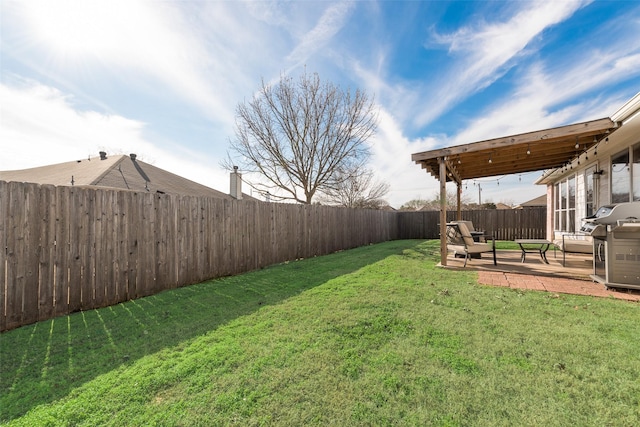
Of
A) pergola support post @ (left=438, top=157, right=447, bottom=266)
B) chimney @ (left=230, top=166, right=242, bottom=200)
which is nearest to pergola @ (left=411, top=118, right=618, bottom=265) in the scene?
pergola support post @ (left=438, top=157, right=447, bottom=266)

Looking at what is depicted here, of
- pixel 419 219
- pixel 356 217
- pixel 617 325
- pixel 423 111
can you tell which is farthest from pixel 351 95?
pixel 617 325

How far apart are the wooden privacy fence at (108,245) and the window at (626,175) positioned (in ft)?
25.5

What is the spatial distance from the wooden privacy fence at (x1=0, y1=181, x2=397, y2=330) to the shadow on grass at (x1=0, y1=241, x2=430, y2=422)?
0.83 feet

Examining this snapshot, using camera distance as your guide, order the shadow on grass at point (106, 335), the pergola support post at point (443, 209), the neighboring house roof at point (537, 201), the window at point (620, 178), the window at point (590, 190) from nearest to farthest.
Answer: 1. the shadow on grass at point (106, 335)
2. the window at point (620, 178)
3. the pergola support post at point (443, 209)
4. the window at point (590, 190)
5. the neighboring house roof at point (537, 201)

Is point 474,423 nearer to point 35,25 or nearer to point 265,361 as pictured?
point 265,361

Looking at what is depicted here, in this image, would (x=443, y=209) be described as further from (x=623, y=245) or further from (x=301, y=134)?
(x=301, y=134)

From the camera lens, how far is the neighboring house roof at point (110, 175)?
26.9 ft

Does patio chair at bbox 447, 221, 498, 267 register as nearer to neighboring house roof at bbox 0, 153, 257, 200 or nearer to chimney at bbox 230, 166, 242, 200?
neighboring house roof at bbox 0, 153, 257, 200

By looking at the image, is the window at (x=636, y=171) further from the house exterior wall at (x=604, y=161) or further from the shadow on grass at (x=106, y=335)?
the shadow on grass at (x=106, y=335)

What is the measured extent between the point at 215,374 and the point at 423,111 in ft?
35.7

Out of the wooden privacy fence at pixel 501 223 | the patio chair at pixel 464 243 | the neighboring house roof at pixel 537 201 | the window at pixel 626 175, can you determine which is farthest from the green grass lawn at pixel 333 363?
the neighboring house roof at pixel 537 201

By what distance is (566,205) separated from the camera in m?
9.16

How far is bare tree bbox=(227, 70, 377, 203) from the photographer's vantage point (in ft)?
41.8

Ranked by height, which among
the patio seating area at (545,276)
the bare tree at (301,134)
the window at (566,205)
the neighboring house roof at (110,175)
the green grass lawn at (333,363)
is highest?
the bare tree at (301,134)
